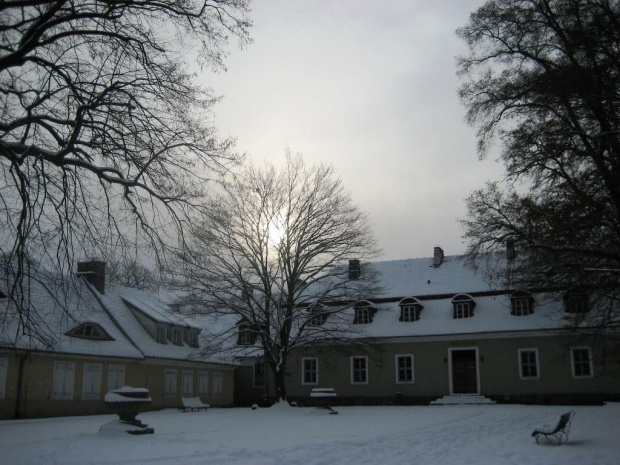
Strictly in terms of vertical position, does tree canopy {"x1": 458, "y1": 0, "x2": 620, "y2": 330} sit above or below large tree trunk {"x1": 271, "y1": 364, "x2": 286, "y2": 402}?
above

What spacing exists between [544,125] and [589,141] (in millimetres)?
1266

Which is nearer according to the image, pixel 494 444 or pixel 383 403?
pixel 494 444

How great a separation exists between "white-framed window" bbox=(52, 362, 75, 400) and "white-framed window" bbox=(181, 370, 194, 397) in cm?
814

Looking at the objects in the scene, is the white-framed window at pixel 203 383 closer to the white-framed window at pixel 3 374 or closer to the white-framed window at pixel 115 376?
the white-framed window at pixel 115 376

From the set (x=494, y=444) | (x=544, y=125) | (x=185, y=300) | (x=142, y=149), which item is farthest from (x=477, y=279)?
(x=142, y=149)

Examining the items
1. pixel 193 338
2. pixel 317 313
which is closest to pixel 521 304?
pixel 317 313

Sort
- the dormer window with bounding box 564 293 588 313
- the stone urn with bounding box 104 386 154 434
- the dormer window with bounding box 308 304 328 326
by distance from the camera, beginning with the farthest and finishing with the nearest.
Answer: the dormer window with bounding box 308 304 328 326 → the dormer window with bounding box 564 293 588 313 → the stone urn with bounding box 104 386 154 434

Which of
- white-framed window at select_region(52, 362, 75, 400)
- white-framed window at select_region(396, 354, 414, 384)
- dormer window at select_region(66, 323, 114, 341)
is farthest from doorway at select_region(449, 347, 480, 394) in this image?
white-framed window at select_region(52, 362, 75, 400)

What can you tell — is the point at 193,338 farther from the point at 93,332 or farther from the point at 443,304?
the point at 443,304

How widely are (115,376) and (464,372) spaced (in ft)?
61.2

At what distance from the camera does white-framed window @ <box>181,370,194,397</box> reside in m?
34.5

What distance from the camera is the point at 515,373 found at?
33.9 metres

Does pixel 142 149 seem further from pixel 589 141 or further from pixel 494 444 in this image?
pixel 589 141

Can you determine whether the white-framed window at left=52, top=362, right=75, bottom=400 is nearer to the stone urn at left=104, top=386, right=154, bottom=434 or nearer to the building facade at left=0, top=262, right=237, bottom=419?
the building facade at left=0, top=262, right=237, bottom=419
